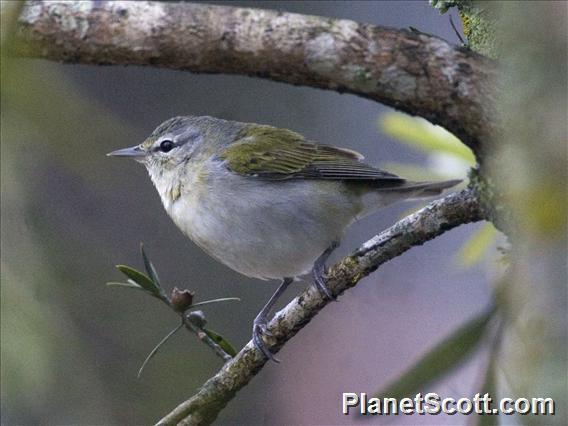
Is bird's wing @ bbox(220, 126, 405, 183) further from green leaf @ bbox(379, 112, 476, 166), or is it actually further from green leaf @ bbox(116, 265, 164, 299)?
green leaf @ bbox(116, 265, 164, 299)

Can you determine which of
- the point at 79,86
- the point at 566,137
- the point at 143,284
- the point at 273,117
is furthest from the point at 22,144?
the point at 273,117

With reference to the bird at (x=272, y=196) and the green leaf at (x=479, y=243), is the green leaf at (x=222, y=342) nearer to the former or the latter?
the bird at (x=272, y=196)

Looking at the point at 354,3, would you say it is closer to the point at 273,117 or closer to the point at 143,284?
the point at 273,117

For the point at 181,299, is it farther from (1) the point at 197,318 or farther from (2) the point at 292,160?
(2) the point at 292,160

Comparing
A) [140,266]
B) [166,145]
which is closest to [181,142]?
[166,145]

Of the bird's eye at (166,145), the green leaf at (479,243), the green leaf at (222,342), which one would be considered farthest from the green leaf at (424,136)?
the bird's eye at (166,145)

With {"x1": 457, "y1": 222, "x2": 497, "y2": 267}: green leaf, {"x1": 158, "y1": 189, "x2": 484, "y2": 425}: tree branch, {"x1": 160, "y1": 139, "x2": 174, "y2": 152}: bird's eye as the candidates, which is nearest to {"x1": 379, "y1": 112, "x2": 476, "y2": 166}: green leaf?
{"x1": 457, "y1": 222, "x2": 497, "y2": 267}: green leaf
